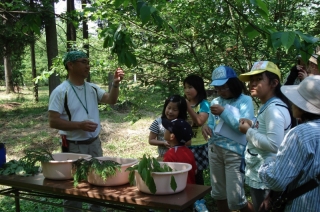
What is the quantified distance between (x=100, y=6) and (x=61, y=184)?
2.84 metres

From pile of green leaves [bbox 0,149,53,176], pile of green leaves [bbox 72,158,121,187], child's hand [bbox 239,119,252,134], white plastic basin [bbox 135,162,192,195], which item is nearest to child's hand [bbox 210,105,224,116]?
child's hand [bbox 239,119,252,134]

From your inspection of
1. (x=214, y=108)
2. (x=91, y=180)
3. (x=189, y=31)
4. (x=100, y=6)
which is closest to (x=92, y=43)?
(x=100, y=6)

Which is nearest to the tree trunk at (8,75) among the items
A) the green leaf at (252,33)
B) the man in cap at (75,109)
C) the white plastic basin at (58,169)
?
the man in cap at (75,109)

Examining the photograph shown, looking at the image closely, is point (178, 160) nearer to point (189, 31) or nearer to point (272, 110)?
point (272, 110)

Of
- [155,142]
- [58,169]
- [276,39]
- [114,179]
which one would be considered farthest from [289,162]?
[155,142]

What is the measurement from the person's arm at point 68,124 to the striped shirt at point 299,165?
1786mm

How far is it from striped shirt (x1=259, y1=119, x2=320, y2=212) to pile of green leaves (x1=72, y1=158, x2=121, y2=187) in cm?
100

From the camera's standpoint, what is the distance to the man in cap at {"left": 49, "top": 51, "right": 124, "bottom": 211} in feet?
10.7

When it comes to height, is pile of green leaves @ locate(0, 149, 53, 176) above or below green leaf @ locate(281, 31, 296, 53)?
below

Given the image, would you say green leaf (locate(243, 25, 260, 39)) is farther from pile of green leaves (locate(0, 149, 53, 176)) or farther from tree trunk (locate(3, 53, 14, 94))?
tree trunk (locate(3, 53, 14, 94))

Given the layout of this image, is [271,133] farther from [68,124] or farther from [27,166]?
[27,166]

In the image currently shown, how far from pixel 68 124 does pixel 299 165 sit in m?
2.15

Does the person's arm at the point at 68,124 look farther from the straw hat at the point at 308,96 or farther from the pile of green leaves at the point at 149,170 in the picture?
the straw hat at the point at 308,96

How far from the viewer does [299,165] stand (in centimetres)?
173
